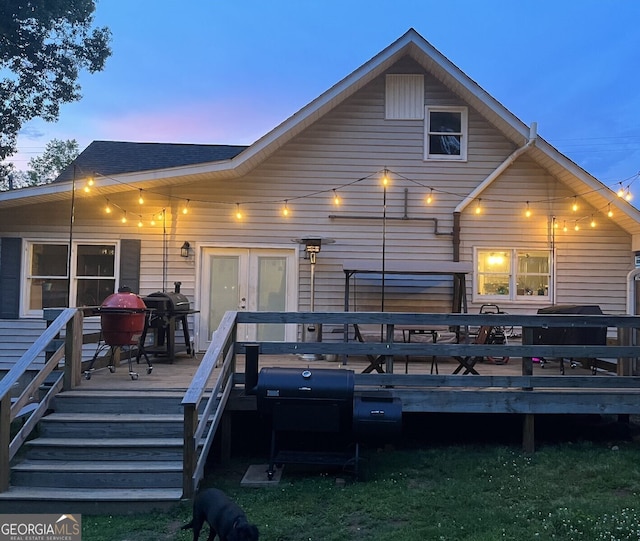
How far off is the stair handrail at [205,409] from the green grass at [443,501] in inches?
10.9

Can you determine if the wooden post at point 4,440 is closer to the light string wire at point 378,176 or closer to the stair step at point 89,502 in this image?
the stair step at point 89,502

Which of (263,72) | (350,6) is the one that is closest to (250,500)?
(263,72)

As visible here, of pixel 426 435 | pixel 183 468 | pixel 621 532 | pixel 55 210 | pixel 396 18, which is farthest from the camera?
pixel 396 18

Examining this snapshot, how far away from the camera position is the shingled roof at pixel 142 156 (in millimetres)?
9188

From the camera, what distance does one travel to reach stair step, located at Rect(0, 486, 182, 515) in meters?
3.91

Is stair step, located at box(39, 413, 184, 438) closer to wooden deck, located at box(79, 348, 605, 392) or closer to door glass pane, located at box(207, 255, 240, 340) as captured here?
wooden deck, located at box(79, 348, 605, 392)

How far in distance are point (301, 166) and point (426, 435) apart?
4.66m

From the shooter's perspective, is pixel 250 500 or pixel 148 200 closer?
pixel 250 500

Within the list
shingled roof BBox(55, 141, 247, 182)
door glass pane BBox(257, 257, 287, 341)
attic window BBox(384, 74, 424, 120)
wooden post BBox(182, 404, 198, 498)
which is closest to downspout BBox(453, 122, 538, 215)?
attic window BBox(384, 74, 424, 120)

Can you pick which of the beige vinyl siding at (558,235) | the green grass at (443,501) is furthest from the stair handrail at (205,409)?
the beige vinyl siding at (558,235)

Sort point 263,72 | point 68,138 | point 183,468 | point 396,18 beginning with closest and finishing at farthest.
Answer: point 183,468
point 263,72
point 68,138
point 396,18

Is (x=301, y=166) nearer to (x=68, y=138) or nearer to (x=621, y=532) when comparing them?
(x=621, y=532)

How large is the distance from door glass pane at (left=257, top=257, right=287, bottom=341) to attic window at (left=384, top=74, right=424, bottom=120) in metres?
3.10

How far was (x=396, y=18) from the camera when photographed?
205 ft
